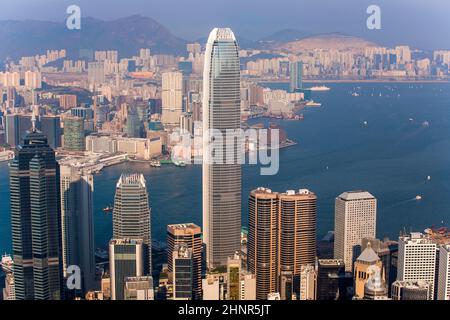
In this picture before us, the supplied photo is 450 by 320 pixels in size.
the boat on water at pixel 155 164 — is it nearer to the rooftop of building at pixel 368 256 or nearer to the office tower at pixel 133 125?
the office tower at pixel 133 125

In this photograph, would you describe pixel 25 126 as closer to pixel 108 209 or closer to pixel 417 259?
pixel 108 209

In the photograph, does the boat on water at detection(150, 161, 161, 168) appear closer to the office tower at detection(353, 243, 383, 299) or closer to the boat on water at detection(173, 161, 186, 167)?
the boat on water at detection(173, 161, 186, 167)

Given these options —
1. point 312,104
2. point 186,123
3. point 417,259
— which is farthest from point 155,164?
point 417,259

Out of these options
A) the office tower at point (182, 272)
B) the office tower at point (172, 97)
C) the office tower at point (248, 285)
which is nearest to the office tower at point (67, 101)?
the office tower at point (172, 97)

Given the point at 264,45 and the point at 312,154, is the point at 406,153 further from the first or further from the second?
the point at 264,45

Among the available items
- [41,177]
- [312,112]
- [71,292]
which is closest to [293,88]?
[312,112]
